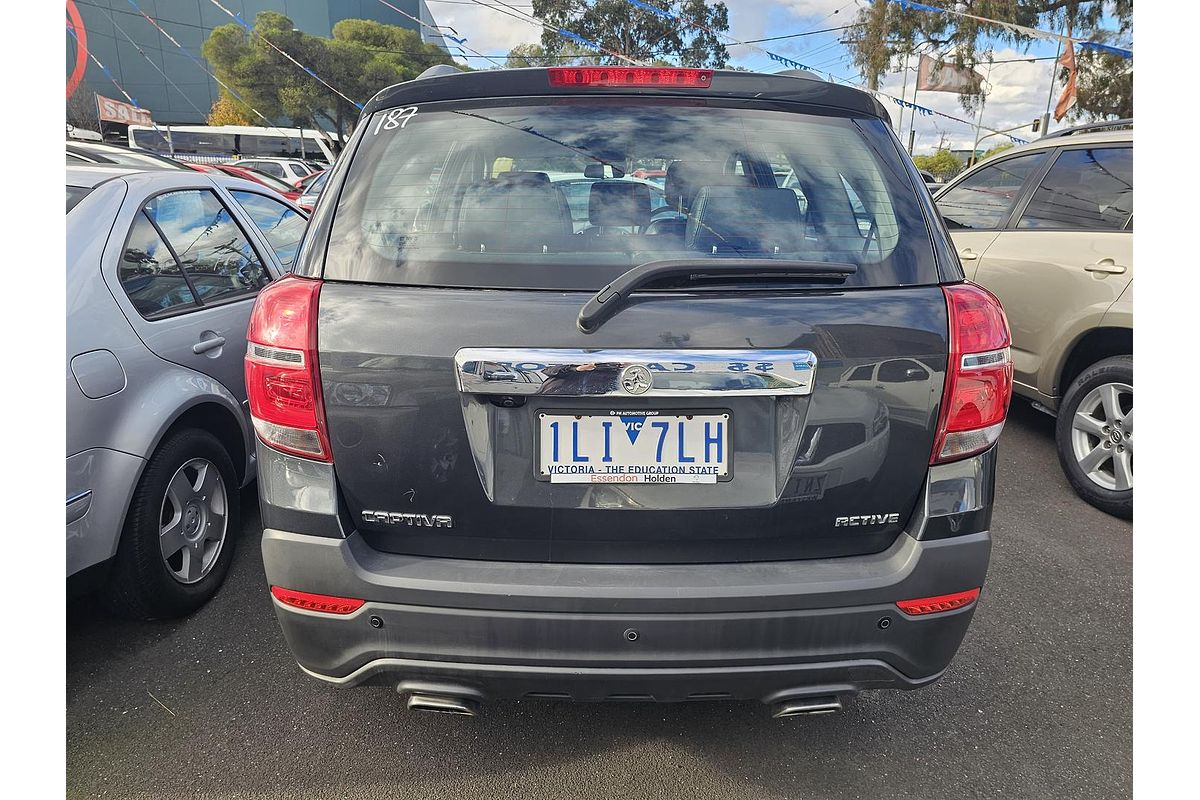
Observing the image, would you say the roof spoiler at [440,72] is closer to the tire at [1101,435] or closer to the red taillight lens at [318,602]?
the red taillight lens at [318,602]

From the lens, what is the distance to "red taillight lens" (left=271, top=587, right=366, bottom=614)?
64.1 inches

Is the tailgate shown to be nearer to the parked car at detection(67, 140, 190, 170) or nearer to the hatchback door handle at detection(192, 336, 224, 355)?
the hatchback door handle at detection(192, 336, 224, 355)

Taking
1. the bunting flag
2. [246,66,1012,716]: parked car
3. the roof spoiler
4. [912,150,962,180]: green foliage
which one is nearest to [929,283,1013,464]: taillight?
[246,66,1012,716]: parked car

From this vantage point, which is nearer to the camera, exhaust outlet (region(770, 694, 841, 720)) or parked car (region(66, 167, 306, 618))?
exhaust outlet (region(770, 694, 841, 720))

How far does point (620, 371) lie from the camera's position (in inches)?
58.6

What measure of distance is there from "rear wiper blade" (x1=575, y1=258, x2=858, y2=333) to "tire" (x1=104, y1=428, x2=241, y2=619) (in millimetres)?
1863

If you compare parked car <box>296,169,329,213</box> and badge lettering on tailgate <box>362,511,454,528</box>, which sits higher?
parked car <box>296,169,329,213</box>

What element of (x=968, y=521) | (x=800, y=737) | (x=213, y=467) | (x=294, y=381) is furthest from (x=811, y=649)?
(x=213, y=467)

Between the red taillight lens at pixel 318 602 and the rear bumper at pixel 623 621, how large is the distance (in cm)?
2

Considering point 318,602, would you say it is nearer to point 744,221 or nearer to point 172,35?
point 744,221

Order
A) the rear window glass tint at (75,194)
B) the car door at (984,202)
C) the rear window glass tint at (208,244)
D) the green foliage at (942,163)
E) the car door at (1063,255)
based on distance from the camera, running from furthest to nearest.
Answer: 1. the green foliage at (942,163)
2. the car door at (984,202)
3. the car door at (1063,255)
4. the rear window glass tint at (208,244)
5. the rear window glass tint at (75,194)

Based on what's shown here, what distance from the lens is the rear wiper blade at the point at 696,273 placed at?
1.51 metres

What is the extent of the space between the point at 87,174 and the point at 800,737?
10.8 ft

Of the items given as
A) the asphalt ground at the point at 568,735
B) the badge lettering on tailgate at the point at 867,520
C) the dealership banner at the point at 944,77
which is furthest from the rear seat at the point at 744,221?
the dealership banner at the point at 944,77
